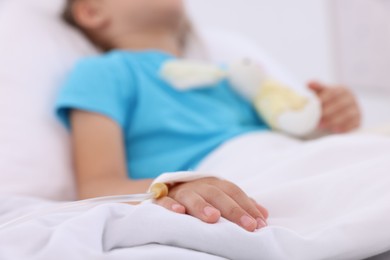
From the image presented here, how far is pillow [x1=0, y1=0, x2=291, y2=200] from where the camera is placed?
2.90ft

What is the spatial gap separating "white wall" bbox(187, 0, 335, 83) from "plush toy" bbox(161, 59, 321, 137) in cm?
92

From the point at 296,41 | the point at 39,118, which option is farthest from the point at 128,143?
the point at 296,41

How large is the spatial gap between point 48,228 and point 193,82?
590 millimetres

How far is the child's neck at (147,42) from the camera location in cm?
123

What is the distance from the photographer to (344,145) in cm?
79

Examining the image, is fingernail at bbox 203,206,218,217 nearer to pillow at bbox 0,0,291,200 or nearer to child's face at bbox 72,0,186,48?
pillow at bbox 0,0,291,200

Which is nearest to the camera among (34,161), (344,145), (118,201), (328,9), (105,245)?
(105,245)

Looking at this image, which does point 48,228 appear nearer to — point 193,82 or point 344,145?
point 344,145

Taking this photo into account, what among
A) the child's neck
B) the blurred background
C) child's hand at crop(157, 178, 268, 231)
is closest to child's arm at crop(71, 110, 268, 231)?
child's hand at crop(157, 178, 268, 231)

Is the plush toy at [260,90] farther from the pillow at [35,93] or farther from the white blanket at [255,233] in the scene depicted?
the white blanket at [255,233]

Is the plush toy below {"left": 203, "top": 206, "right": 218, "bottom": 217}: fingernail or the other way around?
below

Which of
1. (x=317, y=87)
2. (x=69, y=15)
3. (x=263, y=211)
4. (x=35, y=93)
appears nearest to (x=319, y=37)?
(x=317, y=87)

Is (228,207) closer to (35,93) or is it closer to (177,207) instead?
(177,207)

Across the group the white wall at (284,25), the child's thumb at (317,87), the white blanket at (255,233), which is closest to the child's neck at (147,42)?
the child's thumb at (317,87)
